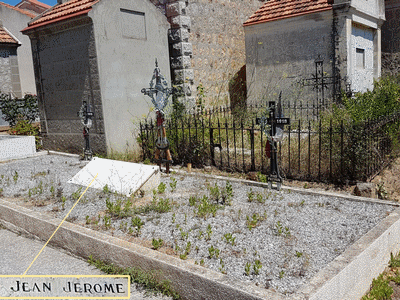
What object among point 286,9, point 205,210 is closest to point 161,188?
point 205,210

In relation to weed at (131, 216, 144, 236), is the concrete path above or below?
below

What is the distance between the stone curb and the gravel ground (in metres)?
0.21

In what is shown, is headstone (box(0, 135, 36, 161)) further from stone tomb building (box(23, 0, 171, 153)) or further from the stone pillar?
the stone pillar

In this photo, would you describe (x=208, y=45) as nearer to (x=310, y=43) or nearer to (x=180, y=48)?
(x=180, y=48)

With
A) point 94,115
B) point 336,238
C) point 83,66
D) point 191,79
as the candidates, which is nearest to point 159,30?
point 191,79

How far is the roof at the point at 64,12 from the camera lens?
7941mm

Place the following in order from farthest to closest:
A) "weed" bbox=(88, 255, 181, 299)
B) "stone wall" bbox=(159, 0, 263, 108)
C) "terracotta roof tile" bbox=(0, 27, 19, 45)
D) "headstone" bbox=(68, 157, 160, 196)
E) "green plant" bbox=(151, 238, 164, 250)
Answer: "terracotta roof tile" bbox=(0, 27, 19, 45) → "stone wall" bbox=(159, 0, 263, 108) → "headstone" bbox=(68, 157, 160, 196) → "green plant" bbox=(151, 238, 164, 250) → "weed" bbox=(88, 255, 181, 299)

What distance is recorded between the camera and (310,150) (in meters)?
6.95

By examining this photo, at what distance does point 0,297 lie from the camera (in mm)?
3418

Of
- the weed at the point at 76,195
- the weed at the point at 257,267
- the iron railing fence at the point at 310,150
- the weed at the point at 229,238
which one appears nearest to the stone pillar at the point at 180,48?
the iron railing fence at the point at 310,150

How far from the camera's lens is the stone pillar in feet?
31.6

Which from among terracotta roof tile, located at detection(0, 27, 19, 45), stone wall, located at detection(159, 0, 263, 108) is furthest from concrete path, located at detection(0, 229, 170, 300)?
terracotta roof tile, located at detection(0, 27, 19, 45)

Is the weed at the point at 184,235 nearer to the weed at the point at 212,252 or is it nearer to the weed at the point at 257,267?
the weed at the point at 212,252

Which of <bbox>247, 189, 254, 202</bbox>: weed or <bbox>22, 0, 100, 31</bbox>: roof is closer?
<bbox>247, 189, 254, 202</bbox>: weed
